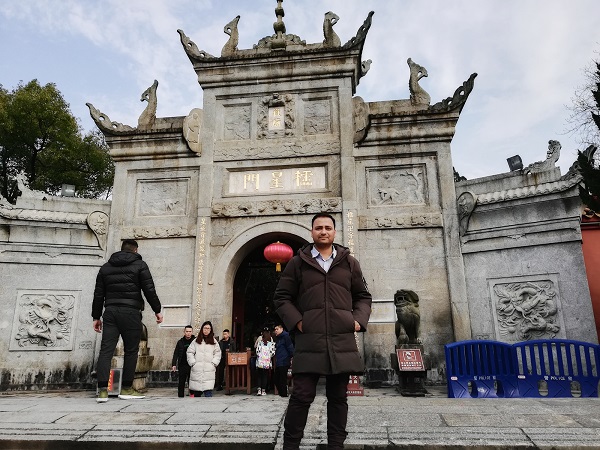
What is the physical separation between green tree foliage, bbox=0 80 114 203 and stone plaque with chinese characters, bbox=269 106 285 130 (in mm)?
11317

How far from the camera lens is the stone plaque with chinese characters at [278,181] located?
9383 mm

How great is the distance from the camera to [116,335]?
16.9 ft

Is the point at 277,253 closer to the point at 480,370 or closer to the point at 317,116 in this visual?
the point at 317,116

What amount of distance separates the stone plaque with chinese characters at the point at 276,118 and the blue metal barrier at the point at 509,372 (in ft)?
19.2

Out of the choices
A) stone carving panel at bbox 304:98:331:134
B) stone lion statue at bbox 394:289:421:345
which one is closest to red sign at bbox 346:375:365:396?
stone lion statue at bbox 394:289:421:345

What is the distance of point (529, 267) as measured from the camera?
801 cm

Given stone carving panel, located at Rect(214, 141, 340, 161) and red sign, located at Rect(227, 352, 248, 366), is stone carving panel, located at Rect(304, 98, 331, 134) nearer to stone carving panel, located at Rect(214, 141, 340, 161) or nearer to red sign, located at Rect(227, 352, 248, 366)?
stone carving panel, located at Rect(214, 141, 340, 161)

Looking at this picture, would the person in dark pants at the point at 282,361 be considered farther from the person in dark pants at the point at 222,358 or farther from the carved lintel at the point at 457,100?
the carved lintel at the point at 457,100

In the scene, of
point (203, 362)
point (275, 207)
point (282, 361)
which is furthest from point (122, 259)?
point (275, 207)

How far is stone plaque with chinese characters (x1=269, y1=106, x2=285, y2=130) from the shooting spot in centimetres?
991

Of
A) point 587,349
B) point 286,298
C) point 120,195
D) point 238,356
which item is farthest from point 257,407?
point 120,195

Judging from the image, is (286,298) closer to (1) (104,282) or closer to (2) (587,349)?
(1) (104,282)

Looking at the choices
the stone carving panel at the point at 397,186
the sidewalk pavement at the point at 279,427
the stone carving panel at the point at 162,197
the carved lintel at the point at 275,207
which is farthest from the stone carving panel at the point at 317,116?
the sidewalk pavement at the point at 279,427

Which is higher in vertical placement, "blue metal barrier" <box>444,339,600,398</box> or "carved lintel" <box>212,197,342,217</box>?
"carved lintel" <box>212,197,342,217</box>
